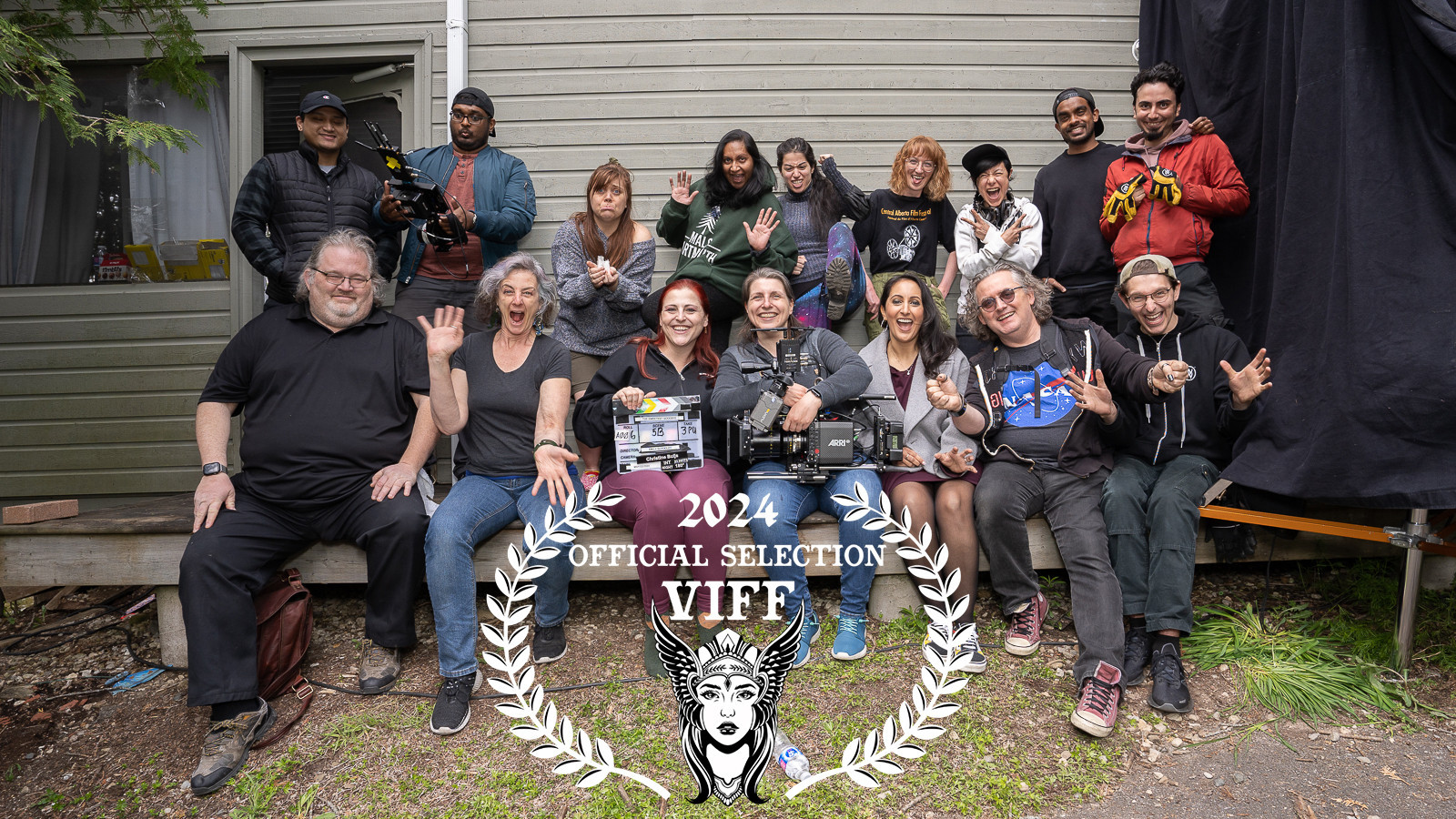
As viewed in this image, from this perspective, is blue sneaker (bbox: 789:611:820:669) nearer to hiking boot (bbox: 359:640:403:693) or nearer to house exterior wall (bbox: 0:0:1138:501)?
hiking boot (bbox: 359:640:403:693)

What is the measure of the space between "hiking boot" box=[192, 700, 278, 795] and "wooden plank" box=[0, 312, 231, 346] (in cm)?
277

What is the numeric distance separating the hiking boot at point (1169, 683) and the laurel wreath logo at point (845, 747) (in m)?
0.62

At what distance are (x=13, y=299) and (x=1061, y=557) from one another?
5755 millimetres

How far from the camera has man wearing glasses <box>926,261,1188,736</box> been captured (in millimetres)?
2750

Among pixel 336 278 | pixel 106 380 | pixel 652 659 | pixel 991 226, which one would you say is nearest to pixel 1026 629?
pixel 652 659

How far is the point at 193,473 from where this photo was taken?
4523 mm

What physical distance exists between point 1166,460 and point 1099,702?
1048 mm

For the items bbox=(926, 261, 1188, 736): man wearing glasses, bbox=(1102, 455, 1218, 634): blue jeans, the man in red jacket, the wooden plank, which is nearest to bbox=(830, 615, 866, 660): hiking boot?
bbox=(926, 261, 1188, 736): man wearing glasses

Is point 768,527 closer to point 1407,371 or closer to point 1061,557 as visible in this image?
point 1061,557

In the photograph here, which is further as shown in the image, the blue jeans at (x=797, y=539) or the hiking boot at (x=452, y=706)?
the blue jeans at (x=797, y=539)

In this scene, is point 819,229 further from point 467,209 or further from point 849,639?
point 849,639

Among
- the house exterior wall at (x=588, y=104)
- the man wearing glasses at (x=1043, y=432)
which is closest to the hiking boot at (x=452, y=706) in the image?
the man wearing glasses at (x=1043, y=432)

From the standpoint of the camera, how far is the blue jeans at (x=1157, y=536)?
2.70 metres

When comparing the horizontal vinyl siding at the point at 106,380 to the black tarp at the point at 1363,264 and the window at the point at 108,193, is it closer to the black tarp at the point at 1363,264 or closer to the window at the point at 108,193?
the window at the point at 108,193
